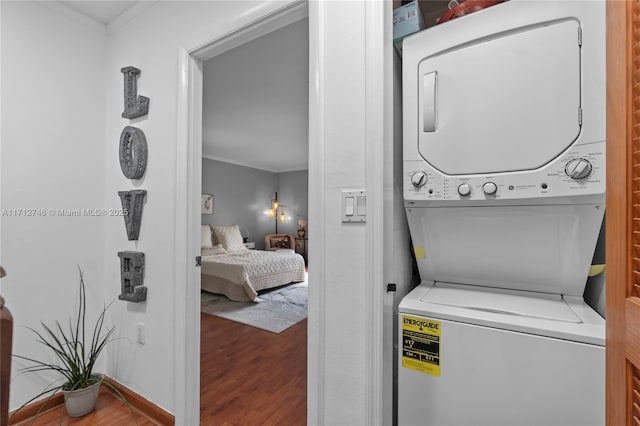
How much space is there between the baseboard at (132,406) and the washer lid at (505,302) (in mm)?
1603

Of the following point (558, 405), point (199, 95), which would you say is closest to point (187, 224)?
point (199, 95)

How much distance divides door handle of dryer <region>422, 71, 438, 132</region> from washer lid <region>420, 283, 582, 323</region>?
627mm

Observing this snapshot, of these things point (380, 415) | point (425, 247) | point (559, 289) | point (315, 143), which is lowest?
point (380, 415)

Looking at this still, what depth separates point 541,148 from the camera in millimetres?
919

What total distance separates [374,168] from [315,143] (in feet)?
0.86

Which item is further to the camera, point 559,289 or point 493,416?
point 559,289

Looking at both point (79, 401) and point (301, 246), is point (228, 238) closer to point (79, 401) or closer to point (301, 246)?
point (301, 246)

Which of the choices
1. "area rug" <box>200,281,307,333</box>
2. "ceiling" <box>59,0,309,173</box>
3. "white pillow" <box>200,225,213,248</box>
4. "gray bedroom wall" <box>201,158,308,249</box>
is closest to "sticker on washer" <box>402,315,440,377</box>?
"ceiling" <box>59,0,309,173</box>

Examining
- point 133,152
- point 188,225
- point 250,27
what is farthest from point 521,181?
point 133,152

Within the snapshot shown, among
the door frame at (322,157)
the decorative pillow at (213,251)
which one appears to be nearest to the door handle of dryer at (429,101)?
the door frame at (322,157)

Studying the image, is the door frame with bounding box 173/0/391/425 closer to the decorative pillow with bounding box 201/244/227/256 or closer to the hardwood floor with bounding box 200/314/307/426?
the hardwood floor with bounding box 200/314/307/426

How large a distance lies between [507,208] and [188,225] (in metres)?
1.49

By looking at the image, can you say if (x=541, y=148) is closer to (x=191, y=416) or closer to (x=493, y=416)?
(x=493, y=416)

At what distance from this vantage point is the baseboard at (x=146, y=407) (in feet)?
5.41
